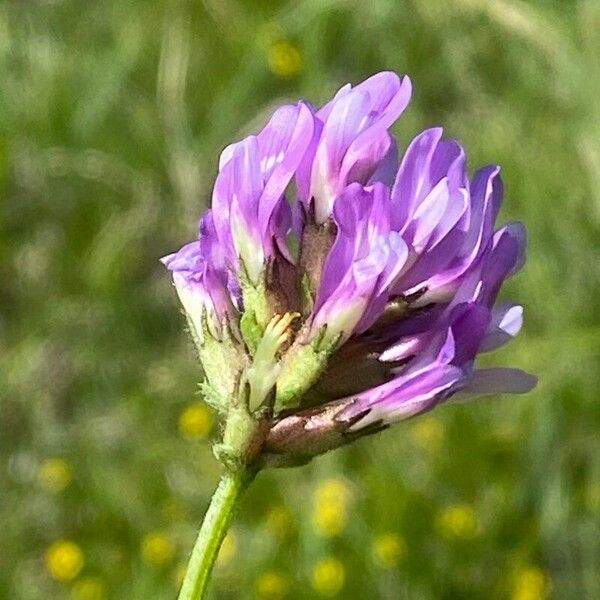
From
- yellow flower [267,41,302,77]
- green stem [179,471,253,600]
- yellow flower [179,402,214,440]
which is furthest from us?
yellow flower [267,41,302,77]

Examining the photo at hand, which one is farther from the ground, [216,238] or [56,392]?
[56,392]

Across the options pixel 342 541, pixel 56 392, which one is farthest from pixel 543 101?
pixel 56 392

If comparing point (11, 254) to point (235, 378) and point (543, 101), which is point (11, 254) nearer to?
point (543, 101)

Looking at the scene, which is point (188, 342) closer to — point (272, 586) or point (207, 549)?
point (272, 586)

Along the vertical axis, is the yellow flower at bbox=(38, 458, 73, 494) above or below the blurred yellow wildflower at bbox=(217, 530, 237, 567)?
above

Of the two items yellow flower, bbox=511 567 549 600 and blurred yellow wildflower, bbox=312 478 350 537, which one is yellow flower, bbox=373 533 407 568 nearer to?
blurred yellow wildflower, bbox=312 478 350 537

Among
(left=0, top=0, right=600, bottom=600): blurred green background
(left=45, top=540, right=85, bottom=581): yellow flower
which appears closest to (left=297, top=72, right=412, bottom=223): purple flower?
(left=0, top=0, right=600, bottom=600): blurred green background
